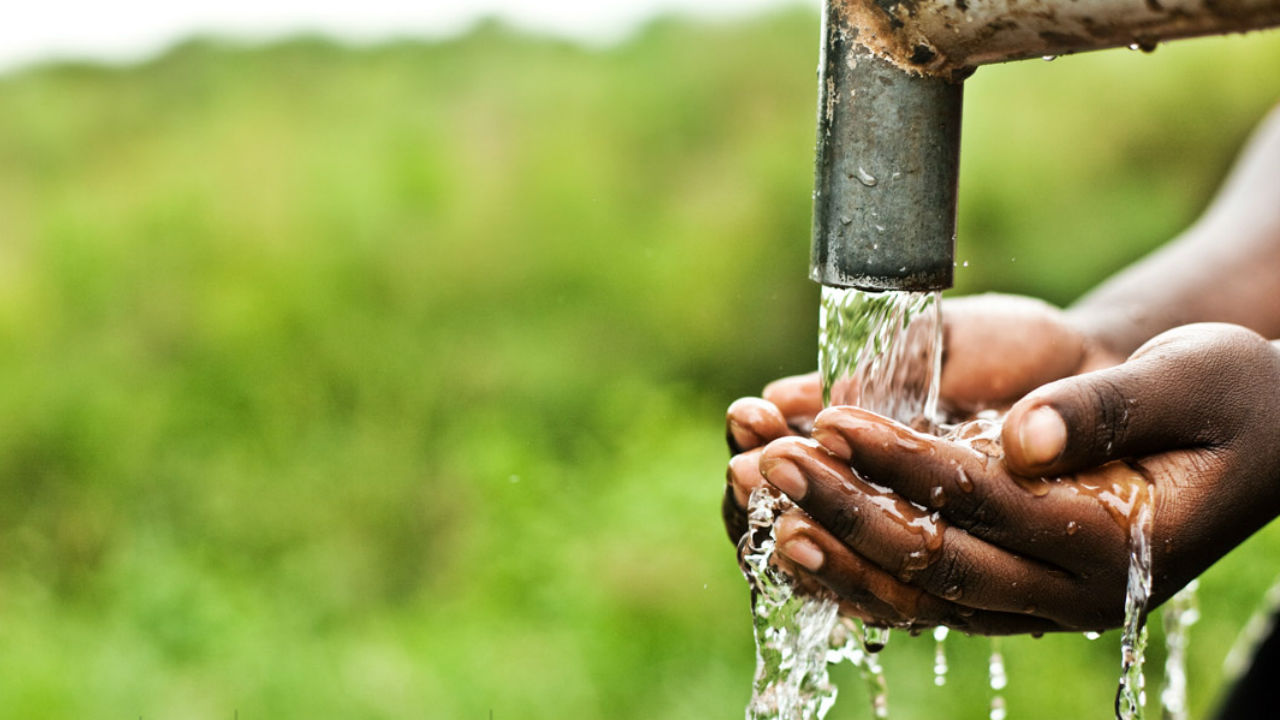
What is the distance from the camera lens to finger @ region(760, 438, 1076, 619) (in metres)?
1.22

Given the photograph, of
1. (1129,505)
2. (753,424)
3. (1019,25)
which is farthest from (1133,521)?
(1019,25)

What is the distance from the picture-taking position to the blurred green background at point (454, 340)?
3.32 meters

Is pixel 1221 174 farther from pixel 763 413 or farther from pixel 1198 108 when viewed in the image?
pixel 763 413

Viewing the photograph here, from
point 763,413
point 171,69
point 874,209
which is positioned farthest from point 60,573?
point 874,209

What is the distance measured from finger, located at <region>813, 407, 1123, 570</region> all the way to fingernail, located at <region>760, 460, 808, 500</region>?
45 millimetres

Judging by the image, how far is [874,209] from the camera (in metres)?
1.09

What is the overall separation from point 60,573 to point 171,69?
234cm

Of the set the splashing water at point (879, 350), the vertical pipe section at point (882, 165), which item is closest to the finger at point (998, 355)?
the splashing water at point (879, 350)

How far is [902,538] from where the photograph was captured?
1225 mm

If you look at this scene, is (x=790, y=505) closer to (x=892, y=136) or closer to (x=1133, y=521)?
(x=1133, y=521)

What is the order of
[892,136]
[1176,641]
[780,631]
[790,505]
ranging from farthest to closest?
1. [1176,641]
2. [780,631]
3. [790,505]
4. [892,136]

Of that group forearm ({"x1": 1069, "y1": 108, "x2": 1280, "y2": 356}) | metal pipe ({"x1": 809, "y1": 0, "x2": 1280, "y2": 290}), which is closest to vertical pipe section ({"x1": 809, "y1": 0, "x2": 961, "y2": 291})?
metal pipe ({"x1": 809, "y1": 0, "x2": 1280, "y2": 290})

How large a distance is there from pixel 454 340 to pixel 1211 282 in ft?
9.60

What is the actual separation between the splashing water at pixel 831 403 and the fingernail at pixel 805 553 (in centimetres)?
5
